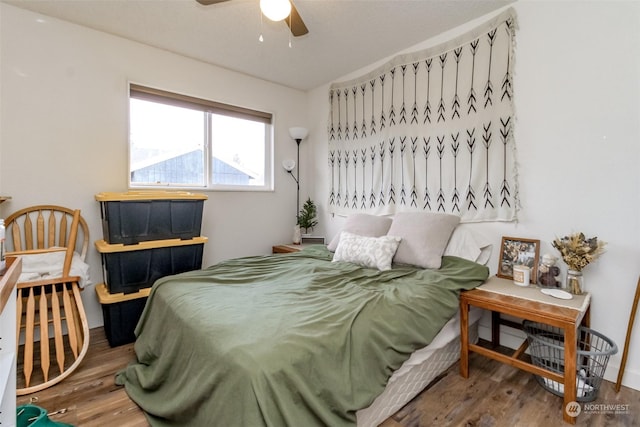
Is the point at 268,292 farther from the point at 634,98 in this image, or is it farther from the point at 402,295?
the point at 634,98

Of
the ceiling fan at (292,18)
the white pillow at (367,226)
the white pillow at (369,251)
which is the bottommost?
the white pillow at (369,251)

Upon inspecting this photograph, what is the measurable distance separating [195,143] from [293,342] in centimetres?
265

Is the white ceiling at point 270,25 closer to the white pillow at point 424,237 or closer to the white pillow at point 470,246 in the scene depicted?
the white pillow at point 424,237

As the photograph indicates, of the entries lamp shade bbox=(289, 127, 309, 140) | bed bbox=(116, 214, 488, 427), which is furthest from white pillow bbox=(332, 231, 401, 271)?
lamp shade bbox=(289, 127, 309, 140)

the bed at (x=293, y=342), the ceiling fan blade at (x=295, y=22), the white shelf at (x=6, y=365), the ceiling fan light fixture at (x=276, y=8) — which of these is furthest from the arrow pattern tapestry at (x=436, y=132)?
the white shelf at (x=6, y=365)

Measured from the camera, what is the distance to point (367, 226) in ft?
8.80

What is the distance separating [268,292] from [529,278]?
1.73 metres

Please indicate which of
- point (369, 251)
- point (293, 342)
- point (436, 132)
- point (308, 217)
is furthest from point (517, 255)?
point (308, 217)

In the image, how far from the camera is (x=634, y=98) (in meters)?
1.72

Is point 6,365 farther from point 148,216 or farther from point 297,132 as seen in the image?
point 297,132

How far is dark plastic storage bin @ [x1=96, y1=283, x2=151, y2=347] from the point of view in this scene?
7.30 ft

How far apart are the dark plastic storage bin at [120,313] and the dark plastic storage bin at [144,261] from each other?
0.05 metres

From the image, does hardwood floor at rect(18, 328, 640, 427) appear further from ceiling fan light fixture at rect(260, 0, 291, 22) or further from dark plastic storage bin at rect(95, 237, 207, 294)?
ceiling fan light fixture at rect(260, 0, 291, 22)

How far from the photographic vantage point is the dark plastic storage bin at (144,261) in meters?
2.23
